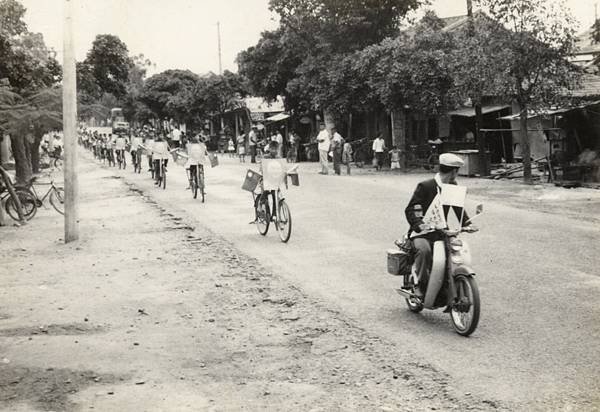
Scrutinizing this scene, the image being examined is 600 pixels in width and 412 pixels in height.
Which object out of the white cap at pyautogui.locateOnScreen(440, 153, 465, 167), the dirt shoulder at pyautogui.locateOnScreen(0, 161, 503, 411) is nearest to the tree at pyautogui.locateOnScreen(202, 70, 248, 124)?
the dirt shoulder at pyautogui.locateOnScreen(0, 161, 503, 411)

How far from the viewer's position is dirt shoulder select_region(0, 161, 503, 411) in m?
4.79

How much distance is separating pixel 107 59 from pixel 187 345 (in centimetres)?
1664

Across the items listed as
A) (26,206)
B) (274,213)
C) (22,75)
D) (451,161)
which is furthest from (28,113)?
(451,161)

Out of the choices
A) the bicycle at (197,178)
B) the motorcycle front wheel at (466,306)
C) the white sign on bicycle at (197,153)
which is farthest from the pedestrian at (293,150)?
the motorcycle front wheel at (466,306)

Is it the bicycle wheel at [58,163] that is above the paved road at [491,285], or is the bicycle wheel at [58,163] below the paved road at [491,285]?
above

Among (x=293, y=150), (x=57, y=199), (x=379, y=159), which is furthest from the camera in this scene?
(x=293, y=150)

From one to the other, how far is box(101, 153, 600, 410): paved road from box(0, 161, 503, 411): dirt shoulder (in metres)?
0.30

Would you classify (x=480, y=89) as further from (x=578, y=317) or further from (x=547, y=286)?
(x=578, y=317)

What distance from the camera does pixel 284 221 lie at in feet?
36.5

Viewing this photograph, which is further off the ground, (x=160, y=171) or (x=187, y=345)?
(x=160, y=171)

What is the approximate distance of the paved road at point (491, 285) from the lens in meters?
5.07

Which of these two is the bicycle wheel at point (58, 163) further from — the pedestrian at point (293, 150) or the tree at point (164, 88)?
the tree at point (164, 88)

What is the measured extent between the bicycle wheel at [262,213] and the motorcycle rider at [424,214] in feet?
17.6

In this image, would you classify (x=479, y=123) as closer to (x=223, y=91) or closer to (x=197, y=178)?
(x=197, y=178)
